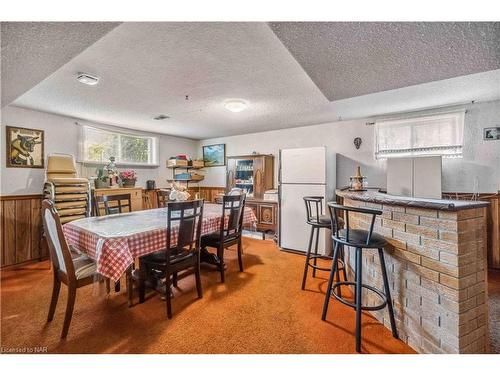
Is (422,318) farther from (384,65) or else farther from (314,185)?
(314,185)

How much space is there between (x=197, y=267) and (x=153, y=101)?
2163mm

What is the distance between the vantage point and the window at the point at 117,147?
3.93 m

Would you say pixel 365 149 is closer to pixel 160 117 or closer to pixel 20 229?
pixel 160 117

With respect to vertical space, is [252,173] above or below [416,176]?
above

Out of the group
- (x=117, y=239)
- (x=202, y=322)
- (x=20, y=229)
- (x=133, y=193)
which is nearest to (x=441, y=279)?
(x=202, y=322)

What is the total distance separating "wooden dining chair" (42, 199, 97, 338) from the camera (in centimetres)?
164

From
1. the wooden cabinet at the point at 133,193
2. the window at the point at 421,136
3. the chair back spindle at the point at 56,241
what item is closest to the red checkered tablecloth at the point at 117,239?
the chair back spindle at the point at 56,241

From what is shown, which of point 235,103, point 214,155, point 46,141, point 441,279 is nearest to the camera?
point 441,279

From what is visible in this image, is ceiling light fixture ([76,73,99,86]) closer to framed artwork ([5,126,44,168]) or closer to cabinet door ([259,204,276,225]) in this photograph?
framed artwork ([5,126,44,168])

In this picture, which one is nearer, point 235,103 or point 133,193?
point 235,103

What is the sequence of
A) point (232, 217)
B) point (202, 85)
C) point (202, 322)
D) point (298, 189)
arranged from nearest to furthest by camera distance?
point (202, 322)
point (202, 85)
point (232, 217)
point (298, 189)

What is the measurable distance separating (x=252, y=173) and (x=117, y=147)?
270 cm

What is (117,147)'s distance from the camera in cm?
436
